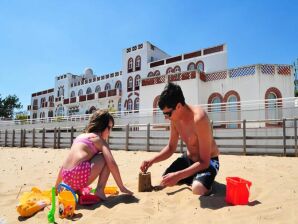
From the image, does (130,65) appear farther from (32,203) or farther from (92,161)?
(32,203)

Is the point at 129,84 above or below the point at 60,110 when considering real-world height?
above

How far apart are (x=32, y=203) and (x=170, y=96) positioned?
203 centimetres

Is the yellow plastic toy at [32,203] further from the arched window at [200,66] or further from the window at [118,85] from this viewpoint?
the window at [118,85]

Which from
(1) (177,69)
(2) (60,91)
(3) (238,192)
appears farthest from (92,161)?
(2) (60,91)

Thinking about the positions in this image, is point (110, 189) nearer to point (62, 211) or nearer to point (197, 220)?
point (62, 211)

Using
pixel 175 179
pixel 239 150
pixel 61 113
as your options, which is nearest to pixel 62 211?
pixel 175 179

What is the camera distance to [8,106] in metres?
44.2

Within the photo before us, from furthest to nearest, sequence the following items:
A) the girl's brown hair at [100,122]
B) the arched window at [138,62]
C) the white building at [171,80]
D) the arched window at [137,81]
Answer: the arched window at [138,62], the arched window at [137,81], the white building at [171,80], the girl's brown hair at [100,122]

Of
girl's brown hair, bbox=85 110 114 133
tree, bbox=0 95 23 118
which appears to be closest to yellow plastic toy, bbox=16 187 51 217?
girl's brown hair, bbox=85 110 114 133

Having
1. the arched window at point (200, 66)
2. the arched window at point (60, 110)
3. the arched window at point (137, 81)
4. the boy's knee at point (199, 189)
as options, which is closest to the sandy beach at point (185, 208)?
the boy's knee at point (199, 189)

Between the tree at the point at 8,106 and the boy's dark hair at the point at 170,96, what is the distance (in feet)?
156

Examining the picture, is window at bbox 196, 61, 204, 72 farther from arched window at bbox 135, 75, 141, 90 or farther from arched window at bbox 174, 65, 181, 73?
arched window at bbox 135, 75, 141, 90

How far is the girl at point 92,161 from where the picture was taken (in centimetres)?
302

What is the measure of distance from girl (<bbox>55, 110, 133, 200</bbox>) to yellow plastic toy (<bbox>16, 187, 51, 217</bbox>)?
0.28 metres
